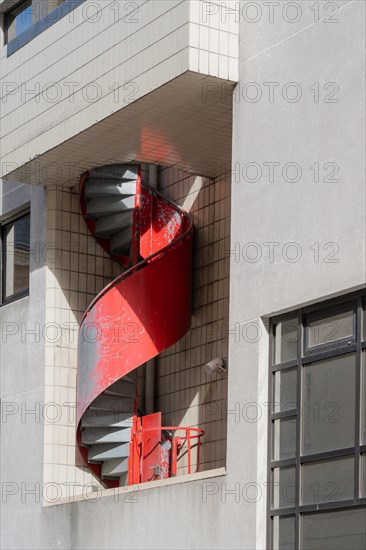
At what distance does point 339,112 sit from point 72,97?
158 inches

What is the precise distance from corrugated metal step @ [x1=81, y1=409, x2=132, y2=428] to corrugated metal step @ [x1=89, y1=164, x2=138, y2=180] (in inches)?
111

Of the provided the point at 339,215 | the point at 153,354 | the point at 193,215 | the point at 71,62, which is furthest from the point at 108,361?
the point at 339,215

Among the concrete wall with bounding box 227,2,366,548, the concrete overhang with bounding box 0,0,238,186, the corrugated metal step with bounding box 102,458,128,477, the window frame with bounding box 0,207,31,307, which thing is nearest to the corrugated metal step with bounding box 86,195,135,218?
the concrete overhang with bounding box 0,0,238,186

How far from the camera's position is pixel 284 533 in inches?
464

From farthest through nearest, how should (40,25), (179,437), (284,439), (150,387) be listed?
(150,387)
(40,25)
(179,437)
(284,439)

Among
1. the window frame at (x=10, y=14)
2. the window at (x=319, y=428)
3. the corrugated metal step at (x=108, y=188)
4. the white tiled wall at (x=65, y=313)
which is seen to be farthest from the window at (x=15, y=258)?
the window at (x=319, y=428)

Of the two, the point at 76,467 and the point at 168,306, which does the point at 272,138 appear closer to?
the point at 168,306

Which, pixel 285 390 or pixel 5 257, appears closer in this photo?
pixel 285 390

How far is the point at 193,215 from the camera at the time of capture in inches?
658

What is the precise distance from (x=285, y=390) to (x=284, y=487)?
865 millimetres

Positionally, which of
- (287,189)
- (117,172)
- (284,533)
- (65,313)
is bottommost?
(284,533)

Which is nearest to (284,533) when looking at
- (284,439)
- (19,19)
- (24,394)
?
(284,439)

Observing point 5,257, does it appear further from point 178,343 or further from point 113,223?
point 178,343

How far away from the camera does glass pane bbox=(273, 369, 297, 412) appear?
12.0 metres
